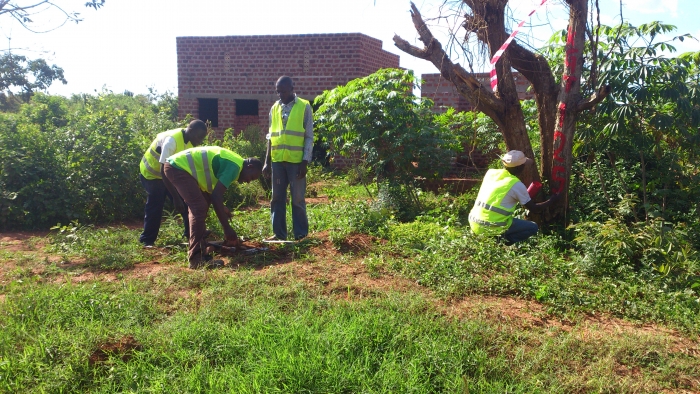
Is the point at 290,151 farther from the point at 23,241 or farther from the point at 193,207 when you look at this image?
the point at 23,241

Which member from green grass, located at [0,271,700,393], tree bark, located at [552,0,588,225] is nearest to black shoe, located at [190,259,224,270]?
green grass, located at [0,271,700,393]

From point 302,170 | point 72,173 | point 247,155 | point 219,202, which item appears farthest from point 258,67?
point 219,202

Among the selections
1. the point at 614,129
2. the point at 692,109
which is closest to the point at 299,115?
→ the point at 614,129

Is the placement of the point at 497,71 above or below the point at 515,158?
above

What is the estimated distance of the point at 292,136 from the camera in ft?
19.3

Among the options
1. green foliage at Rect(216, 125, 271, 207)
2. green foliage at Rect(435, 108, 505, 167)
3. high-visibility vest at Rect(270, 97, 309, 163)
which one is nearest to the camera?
high-visibility vest at Rect(270, 97, 309, 163)

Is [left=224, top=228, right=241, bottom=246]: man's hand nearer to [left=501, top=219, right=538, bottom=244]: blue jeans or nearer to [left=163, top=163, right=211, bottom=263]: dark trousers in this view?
[left=163, top=163, right=211, bottom=263]: dark trousers

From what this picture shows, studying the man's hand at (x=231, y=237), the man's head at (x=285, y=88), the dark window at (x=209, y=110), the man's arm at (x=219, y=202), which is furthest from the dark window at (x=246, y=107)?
the man's arm at (x=219, y=202)

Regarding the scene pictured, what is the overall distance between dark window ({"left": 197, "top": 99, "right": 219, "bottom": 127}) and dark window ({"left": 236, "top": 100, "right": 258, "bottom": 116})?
0.55m

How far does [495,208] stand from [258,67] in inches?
356

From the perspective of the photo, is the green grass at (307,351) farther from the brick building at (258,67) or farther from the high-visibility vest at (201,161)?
the brick building at (258,67)

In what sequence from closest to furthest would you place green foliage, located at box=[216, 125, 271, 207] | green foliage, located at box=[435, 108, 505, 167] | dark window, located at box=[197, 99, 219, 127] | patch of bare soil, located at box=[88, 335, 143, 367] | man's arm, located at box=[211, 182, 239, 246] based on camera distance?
patch of bare soil, located at box=[88, 335, 143, 367] < man's arm, located at box=[211, 182, 239, 246] < green foliage, located at box=[435, 108, 505, 167] < green foliage, located at box=[216, 125, 271, 207] < dark window, located at box=[197, 99, 219, 127]

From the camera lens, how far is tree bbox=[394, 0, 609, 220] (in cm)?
589

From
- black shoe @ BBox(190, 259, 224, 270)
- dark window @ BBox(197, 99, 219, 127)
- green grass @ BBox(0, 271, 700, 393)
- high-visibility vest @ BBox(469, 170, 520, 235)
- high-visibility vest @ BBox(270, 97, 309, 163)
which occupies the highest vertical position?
dark window @ BBox(197, 99, 219, 127)
